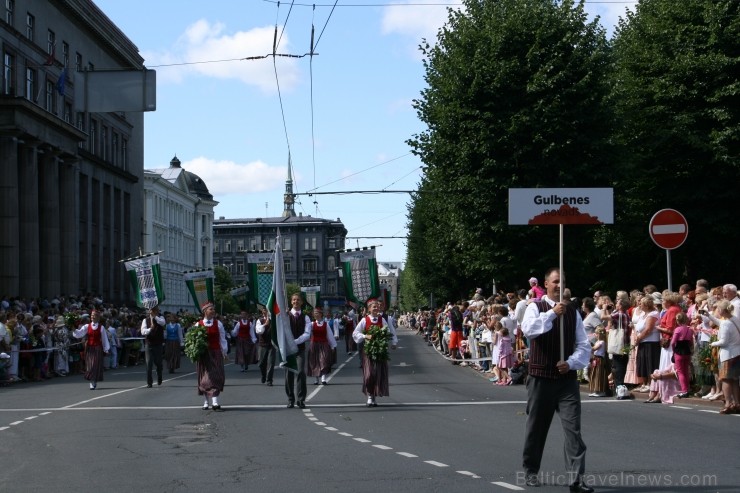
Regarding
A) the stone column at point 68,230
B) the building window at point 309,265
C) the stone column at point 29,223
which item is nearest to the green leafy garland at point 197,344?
the stone column at point 29,223

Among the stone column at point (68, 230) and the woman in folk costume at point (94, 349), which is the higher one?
the stone column at point (68, 230)

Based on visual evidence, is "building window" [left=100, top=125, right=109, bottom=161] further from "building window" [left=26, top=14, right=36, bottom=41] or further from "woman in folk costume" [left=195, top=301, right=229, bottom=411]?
"woman in folk costume" [left=195, top=301, right=229, bottom=411]

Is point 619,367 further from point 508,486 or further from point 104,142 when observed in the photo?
point 104,142

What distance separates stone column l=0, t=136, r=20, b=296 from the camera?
45438mm

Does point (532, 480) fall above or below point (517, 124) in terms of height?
below

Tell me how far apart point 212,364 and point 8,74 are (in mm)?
33869

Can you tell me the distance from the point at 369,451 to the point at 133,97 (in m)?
12.2

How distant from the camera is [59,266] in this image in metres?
53.0

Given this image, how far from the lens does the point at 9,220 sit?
1804 inches

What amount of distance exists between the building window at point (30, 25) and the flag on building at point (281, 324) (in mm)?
36905

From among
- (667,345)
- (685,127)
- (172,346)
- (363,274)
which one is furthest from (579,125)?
(363,274)

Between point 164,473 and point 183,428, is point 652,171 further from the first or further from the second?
point 164,473

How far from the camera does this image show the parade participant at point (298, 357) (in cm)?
1916

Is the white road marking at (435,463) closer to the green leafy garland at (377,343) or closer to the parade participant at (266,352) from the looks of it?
the green leafy garland at (377,343)
